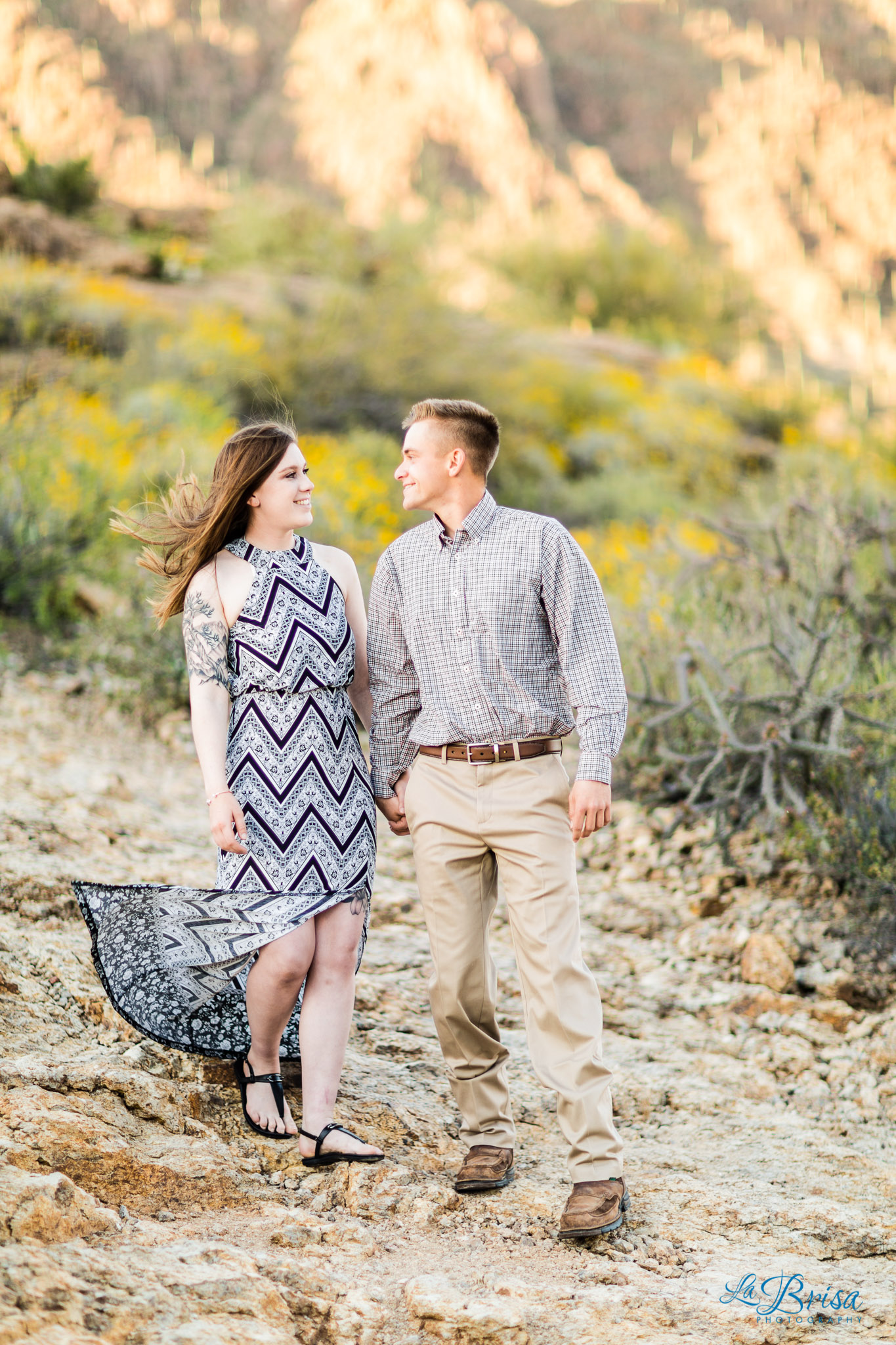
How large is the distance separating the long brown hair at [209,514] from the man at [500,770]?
0.32 m

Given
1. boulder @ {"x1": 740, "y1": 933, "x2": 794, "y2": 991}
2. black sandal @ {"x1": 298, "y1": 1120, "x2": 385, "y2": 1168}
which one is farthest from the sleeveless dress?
boulder @ {"x1": 740, "y1": 933, "x2": 794, "y2": 991}

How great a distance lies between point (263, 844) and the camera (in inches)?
102

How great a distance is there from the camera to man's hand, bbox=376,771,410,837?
2865 mm

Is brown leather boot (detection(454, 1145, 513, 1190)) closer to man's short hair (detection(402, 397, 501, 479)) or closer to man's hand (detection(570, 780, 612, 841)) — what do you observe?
man's hand (detection(570, 780, 612, 841))

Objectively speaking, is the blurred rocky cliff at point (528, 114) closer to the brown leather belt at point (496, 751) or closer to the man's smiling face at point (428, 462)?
the man's smiling face at point (428, 462)

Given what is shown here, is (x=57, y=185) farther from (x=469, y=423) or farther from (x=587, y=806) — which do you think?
(x=587, y=806)

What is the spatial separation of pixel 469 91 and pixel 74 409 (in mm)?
32898

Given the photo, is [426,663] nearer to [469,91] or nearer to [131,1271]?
[131,1271]

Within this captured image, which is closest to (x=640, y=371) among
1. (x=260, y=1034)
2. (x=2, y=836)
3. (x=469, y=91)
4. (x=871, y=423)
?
(x=871, y=423)

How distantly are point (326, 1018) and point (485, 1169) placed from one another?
1.62 feet

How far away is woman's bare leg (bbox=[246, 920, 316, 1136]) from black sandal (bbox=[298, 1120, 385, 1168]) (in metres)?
0.13

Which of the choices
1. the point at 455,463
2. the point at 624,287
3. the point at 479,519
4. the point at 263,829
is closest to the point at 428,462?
the point at 455,463

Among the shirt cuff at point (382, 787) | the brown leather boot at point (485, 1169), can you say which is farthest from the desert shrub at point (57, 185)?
the brown leather boot at point (485, 1169)

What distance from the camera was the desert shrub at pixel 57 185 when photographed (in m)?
13.7
